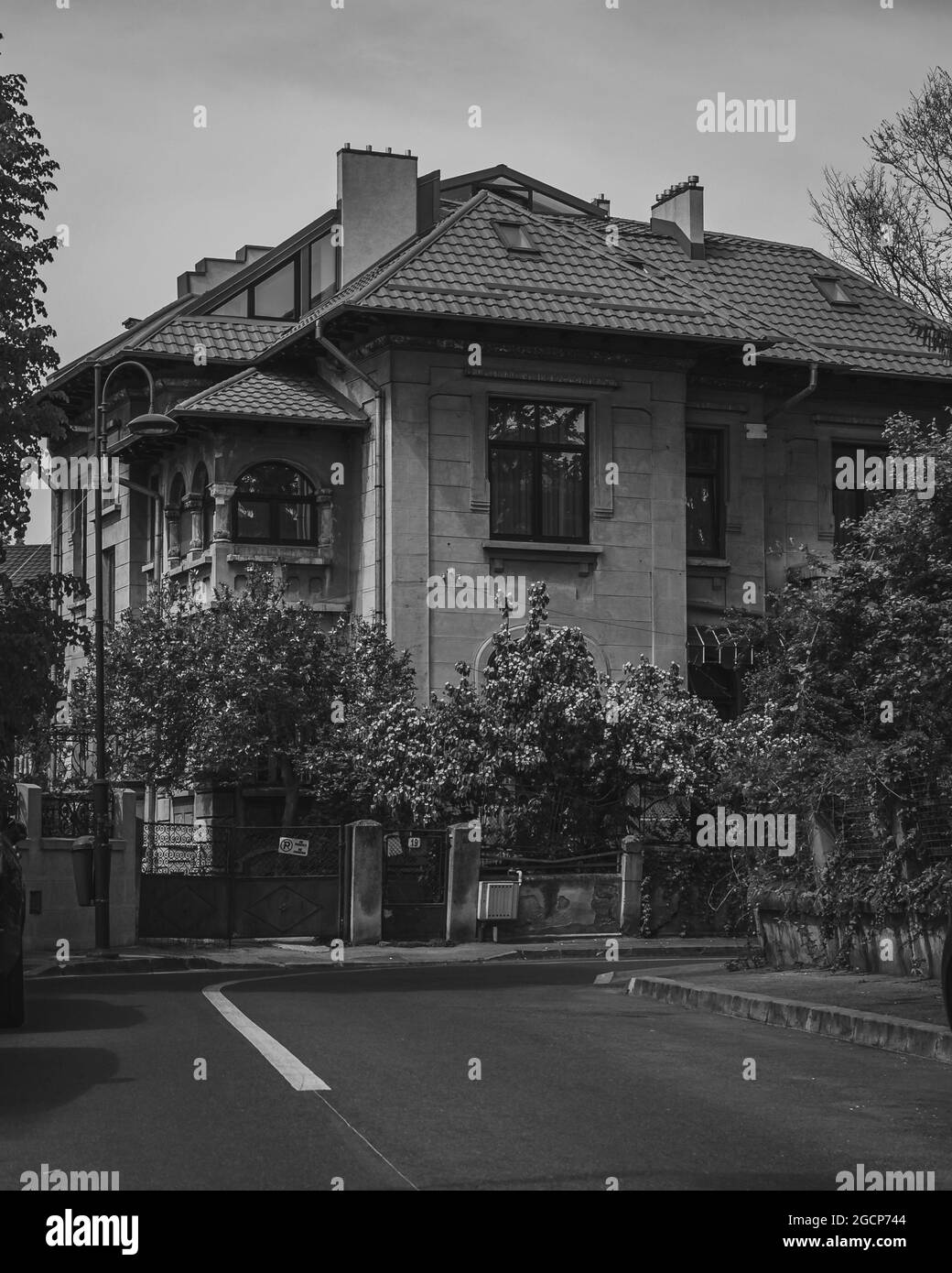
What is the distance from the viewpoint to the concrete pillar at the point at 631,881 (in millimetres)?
30094

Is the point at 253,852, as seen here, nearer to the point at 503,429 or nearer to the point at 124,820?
the point at 124,820

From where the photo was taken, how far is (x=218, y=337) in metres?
37.3

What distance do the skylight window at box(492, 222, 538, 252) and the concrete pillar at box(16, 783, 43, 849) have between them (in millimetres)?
13484

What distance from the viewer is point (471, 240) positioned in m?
34.3

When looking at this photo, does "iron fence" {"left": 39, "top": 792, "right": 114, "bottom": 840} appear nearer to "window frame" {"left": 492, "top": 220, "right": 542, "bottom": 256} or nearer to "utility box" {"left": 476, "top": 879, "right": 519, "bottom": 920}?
"utility box" {"left": 476, "top": 879, "right": 519, "bottom": 920}

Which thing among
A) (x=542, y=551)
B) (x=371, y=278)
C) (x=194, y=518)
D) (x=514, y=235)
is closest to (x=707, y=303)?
(x=514, y=235)

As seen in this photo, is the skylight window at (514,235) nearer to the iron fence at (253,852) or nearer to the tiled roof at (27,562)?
the iron fence at (253,852)

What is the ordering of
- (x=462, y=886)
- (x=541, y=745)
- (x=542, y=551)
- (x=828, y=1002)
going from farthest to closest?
(x=542, y=551)
(x=541, y=745)
(x=462, y=886)
(x=828, y=1002)

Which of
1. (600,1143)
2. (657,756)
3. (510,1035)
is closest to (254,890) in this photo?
(657,756)

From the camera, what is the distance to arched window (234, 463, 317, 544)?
3369cm

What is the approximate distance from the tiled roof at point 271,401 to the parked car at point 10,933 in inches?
767

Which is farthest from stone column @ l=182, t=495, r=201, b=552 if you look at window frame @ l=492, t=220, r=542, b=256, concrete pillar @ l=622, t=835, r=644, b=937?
concrete pillar @ l=622, t=835, r=644, b=937

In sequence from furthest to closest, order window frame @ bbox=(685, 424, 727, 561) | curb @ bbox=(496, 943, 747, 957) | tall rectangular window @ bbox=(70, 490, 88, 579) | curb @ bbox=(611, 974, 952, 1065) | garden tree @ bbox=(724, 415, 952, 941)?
tall rectangular window @ bbox=(70, 490, 88, 579) → window frame @ bbox=(685, 424, 727, 561) → curb @ bbox=(496, 943, 747, 957) → garden tree @ bbox=(724, 415, 952, 941) → curb @ bbox=(611, 974, 952, 1065)

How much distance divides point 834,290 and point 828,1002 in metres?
27.3
